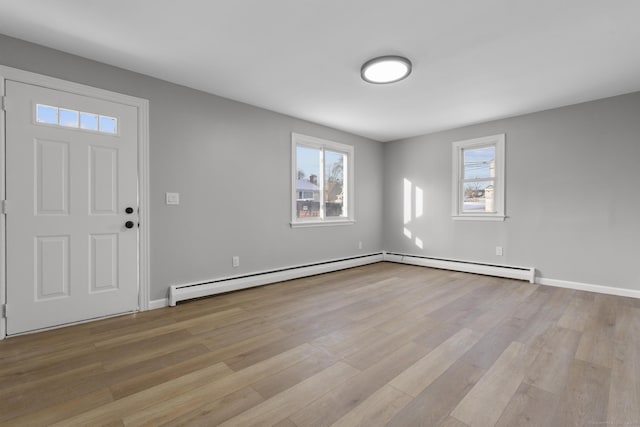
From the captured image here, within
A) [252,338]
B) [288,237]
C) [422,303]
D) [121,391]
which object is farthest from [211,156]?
[422,303]

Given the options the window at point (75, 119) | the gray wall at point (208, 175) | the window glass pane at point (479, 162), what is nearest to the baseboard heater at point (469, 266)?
the window glass pane at point (479, 162)

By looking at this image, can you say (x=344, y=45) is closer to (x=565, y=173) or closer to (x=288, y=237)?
(x=288, y=237)

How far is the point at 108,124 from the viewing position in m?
2.88

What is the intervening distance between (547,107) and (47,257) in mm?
6059

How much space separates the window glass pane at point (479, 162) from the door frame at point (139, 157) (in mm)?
4780

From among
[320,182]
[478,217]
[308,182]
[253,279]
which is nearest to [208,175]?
[253,279]

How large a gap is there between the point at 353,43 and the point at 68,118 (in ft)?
8.79

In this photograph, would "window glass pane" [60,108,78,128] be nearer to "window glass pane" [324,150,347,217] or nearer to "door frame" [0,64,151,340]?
"door frame" [0,64,151,340]

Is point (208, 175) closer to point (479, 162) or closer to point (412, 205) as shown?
point (412, 205)

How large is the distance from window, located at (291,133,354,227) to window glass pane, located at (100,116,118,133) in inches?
89.0

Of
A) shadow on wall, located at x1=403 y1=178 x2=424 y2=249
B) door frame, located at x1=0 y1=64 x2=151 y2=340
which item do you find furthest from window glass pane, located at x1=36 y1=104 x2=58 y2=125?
shadow on wall, located at x1=403 y1=178 x2=424 y2=249

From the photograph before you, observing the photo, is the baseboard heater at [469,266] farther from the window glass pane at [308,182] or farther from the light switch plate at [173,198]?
the light switch plate at [173,198]

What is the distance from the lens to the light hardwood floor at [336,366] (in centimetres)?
151

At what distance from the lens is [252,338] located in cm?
239
